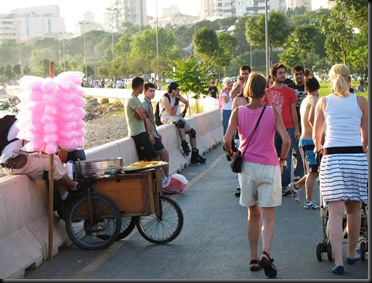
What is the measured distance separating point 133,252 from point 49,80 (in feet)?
6.62

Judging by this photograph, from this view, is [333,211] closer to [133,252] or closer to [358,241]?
[358,241]

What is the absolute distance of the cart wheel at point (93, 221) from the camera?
10331 mm

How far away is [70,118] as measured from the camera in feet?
31.9

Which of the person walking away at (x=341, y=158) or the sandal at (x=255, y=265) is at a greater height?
the person walking away at (x=341, y=158)

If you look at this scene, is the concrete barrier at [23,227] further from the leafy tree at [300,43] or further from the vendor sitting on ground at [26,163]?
the leafy tree at [300,43]

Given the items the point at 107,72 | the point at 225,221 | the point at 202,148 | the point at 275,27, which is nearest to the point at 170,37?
the point at 107,72

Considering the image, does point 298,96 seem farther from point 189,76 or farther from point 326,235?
point 189,76

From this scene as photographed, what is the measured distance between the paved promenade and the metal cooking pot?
82 centimetres

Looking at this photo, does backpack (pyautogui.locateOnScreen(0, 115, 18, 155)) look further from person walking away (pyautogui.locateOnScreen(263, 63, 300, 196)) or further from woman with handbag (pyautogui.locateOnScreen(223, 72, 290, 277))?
person walking away (pyautogui.locateOnScreen(263, 63, 300, 196))

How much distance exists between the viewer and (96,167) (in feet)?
35.4

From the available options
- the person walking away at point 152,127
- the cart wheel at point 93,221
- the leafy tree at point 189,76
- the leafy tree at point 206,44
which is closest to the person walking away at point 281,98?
the person walking away at point 152,127

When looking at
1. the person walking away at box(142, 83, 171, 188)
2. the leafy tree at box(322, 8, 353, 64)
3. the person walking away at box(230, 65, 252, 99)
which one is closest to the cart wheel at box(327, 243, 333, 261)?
the person walking away at box(142, 83, 171, 188)

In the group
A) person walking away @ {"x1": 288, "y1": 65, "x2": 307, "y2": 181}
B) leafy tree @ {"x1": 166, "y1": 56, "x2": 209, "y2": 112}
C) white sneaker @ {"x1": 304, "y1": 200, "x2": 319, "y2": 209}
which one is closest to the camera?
white sneaker @ {"x1": 304, "y1": 200, "x2": 319, "y2": 209}

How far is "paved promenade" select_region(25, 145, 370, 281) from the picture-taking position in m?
8.83
